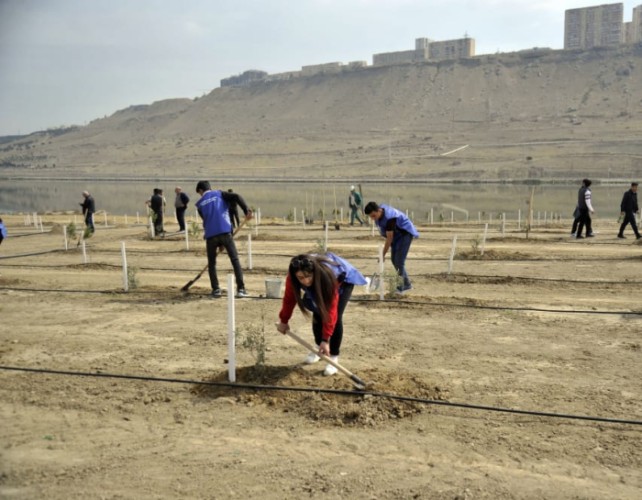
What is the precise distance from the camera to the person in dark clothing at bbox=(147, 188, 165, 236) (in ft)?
61.9

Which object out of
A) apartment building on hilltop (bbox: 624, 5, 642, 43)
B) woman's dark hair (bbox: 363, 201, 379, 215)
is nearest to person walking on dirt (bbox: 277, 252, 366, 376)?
woman's dark hair (bbox: 363, 201, 379, 215)

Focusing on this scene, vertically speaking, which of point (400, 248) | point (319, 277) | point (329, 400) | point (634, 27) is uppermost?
point (634, 27)

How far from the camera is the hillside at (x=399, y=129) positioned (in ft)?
268

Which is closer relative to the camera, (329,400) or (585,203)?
(329,400)

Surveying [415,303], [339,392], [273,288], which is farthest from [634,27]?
[339,392]

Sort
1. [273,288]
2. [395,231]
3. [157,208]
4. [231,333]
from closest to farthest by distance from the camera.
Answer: [231,333] < [395,231] < [273,288] < [157,208]

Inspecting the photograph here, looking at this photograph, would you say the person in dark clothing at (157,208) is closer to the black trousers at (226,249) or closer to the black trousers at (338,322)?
the black trousers at (226,249)

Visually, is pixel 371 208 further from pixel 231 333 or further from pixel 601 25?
pixel 601 25

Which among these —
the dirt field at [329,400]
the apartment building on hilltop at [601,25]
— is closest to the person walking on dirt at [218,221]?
the dirt field at [329,400]

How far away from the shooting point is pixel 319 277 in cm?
516

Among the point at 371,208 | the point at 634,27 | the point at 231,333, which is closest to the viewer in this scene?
the point at 231,333

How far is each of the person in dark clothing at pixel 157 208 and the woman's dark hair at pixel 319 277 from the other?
47.0 ft

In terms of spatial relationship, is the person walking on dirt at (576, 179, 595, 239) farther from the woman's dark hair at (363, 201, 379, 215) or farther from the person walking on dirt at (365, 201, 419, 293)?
the woman's dark hair at (363, 201, 379, 215)

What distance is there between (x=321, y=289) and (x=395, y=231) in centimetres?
433
